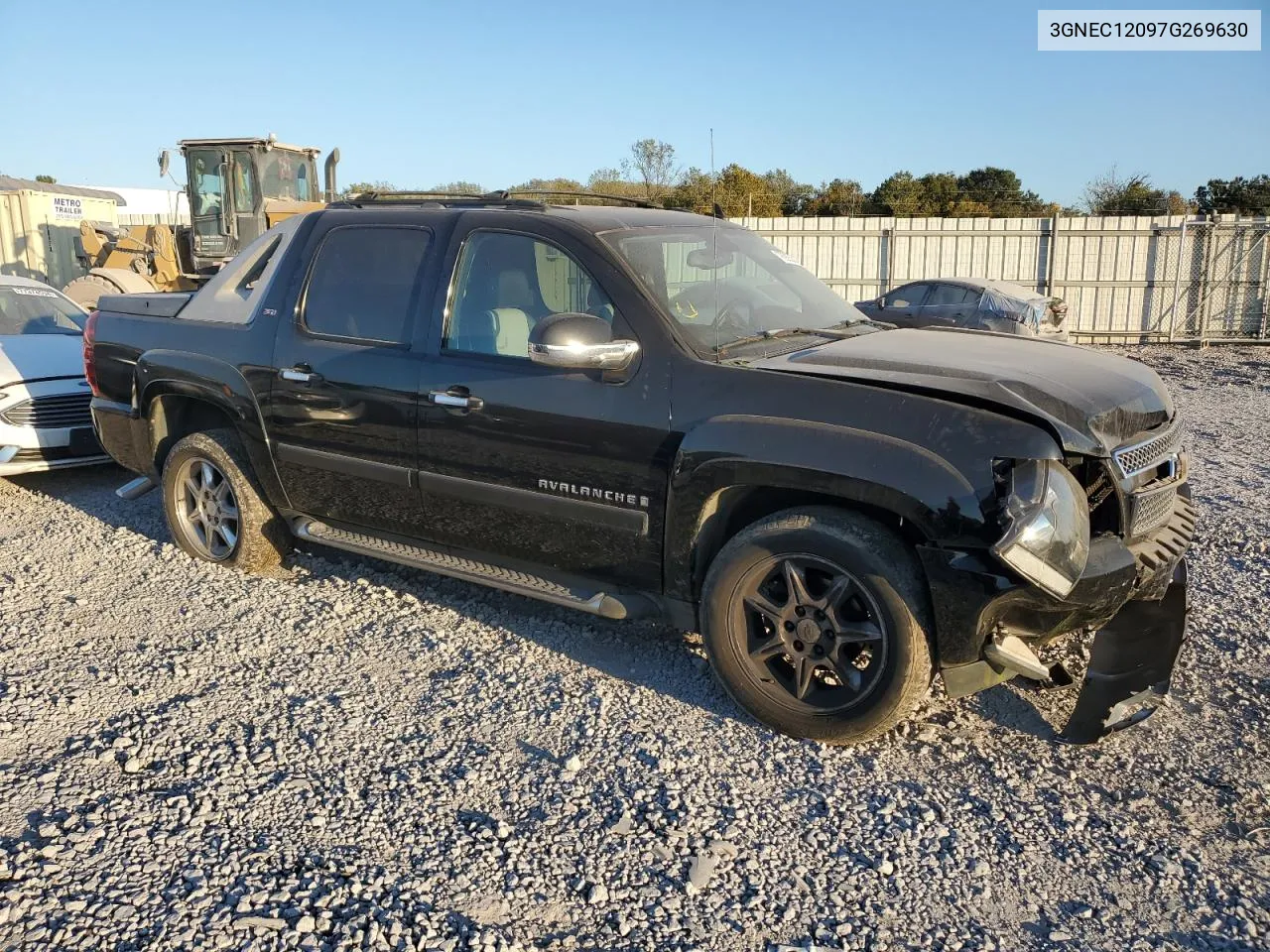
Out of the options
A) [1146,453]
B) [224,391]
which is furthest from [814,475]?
[224,391]

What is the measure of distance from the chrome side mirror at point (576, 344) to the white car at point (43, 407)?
487 centimetres

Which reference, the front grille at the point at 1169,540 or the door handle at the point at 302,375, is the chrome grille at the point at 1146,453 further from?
the door handle at the point at 302,375

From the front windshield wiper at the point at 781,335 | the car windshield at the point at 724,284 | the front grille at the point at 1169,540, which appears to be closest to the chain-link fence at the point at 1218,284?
the car windshield at the point at 724,284

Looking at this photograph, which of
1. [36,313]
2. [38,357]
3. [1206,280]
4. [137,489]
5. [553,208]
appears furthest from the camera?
[1206,280]

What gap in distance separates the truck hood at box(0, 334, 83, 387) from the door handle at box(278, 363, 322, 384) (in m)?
3.67

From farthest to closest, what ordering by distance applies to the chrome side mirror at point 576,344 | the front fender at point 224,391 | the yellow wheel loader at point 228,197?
the yellow wheel loader at point 228,197 → the front fender at point 224,391 → the chrome side mirror at point 576,344

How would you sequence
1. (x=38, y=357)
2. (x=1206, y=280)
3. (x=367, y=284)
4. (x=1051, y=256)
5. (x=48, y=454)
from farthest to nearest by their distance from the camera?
1. (x=1051, y=256)
2. (x=1206, y=280)
3. (x=38, y=357)
4. (x=48, y=454)
5. (x=367, y=284)

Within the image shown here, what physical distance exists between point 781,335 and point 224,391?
2.96m

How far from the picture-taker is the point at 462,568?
4.55m

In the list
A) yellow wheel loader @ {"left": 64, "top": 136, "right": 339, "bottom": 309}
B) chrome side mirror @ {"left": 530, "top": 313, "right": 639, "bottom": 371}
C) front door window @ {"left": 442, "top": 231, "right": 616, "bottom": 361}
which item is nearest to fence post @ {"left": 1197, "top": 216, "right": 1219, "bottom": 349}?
yellow wheel loader @ {"left": 64, "top": 136, "right": 339, "bottom": 309}

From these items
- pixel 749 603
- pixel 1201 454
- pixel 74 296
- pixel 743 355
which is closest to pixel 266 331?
pixel 743 355

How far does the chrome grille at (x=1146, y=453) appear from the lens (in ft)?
11.2

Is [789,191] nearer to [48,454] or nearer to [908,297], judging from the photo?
[908,297]

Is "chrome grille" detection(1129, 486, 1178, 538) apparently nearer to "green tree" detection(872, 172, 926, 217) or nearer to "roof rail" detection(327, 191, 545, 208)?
"roof rail" detection(327, 191, 545, 208)
